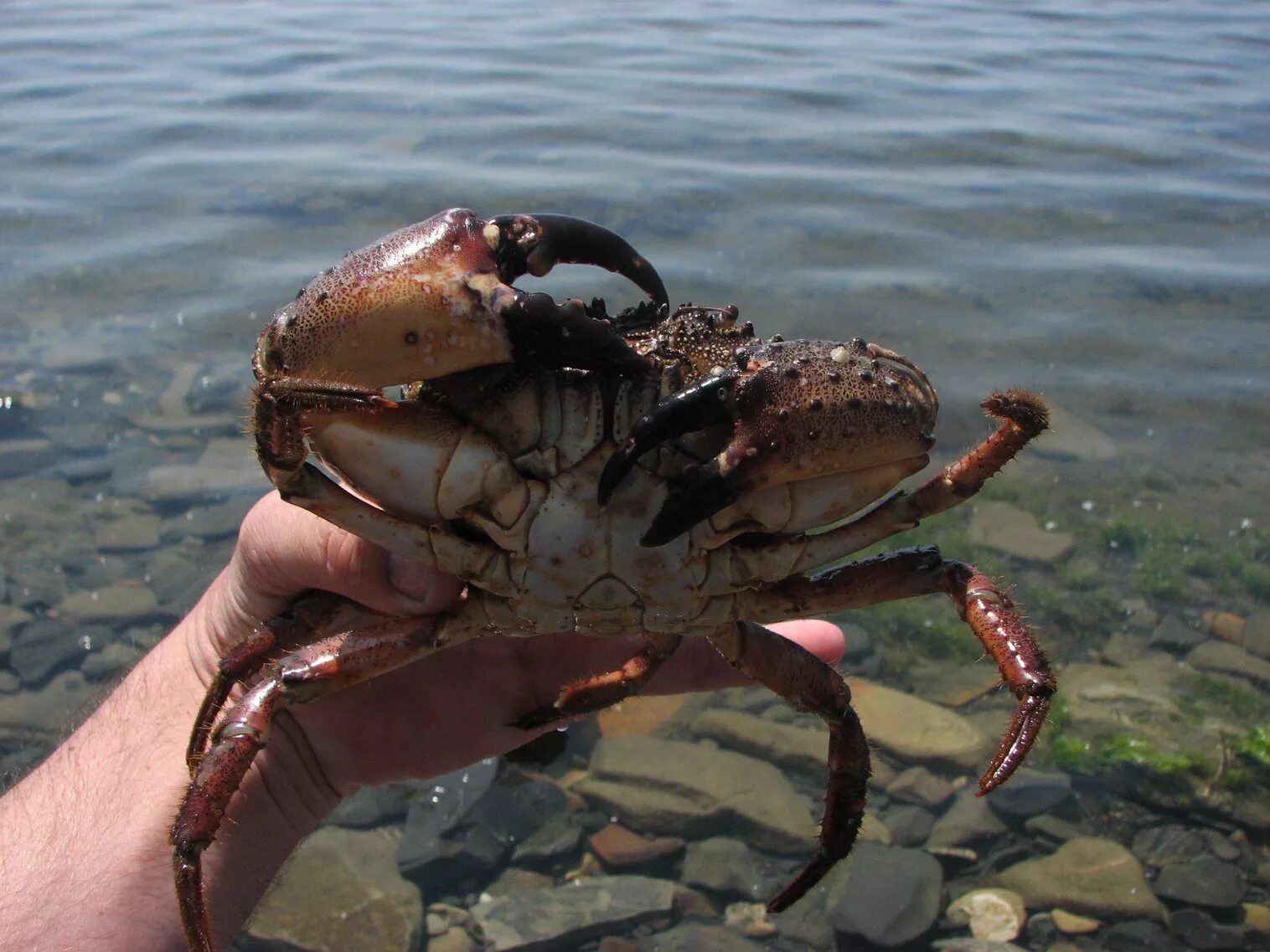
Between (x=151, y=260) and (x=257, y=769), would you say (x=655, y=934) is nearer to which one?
(x=257, y=769)

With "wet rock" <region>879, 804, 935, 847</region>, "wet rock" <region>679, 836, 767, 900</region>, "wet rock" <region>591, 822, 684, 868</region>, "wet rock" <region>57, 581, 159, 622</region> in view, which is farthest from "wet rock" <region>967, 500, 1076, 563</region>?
"wet rock" <region>57, 581, 159, 622</region>

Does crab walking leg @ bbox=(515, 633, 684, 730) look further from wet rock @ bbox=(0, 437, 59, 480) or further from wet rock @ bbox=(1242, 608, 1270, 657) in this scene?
wet rock @ bbox=(0, 437, 59, 480)

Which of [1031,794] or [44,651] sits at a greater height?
[44,651]

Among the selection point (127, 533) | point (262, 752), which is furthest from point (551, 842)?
point (127, 533)

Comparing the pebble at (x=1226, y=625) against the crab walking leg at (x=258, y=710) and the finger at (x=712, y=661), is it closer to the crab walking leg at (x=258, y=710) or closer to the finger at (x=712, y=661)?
the finger at (x=712, y=661)

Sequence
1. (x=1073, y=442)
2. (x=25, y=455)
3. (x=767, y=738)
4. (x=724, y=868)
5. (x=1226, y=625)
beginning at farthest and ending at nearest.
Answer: (x=1073, y=442) < (x=25, y=455) < (x=1226, y=625) < (x=767, y=738) < (x=724, y=868)

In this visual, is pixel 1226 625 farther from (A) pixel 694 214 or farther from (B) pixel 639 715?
(A) pixel 694 214

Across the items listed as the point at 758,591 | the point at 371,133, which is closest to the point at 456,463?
the point at 758,591
